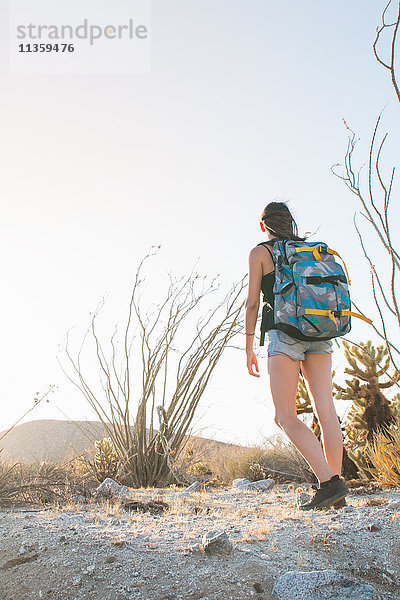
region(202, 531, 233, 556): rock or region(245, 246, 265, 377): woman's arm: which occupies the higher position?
region(245, 246, 265, 377): woman's arm

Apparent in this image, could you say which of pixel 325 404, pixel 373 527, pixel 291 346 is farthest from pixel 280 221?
pixel 373 527

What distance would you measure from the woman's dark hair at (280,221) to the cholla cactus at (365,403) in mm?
2778

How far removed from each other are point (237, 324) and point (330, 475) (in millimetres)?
3265

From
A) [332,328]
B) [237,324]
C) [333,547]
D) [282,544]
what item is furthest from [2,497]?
[237,324]

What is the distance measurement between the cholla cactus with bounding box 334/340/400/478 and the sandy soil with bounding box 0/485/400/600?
8.85 ft

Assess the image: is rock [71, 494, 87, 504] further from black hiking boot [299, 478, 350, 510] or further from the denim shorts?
the denim shorts

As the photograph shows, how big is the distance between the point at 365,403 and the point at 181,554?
4.07 m

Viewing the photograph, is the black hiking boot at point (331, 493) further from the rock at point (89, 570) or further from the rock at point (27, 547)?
the rock at point (27, 547)

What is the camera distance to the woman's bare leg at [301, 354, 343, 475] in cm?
293

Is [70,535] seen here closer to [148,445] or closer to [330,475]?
[330,475]

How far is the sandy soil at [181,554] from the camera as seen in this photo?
1898mm

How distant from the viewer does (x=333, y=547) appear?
2254 mm

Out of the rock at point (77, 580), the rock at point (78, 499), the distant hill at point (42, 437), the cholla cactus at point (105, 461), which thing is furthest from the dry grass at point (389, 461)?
the distant hill at point (42, 437)

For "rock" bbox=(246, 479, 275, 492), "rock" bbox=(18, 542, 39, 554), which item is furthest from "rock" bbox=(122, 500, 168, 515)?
"rock" bbox=(246, 479, 275, 492)
